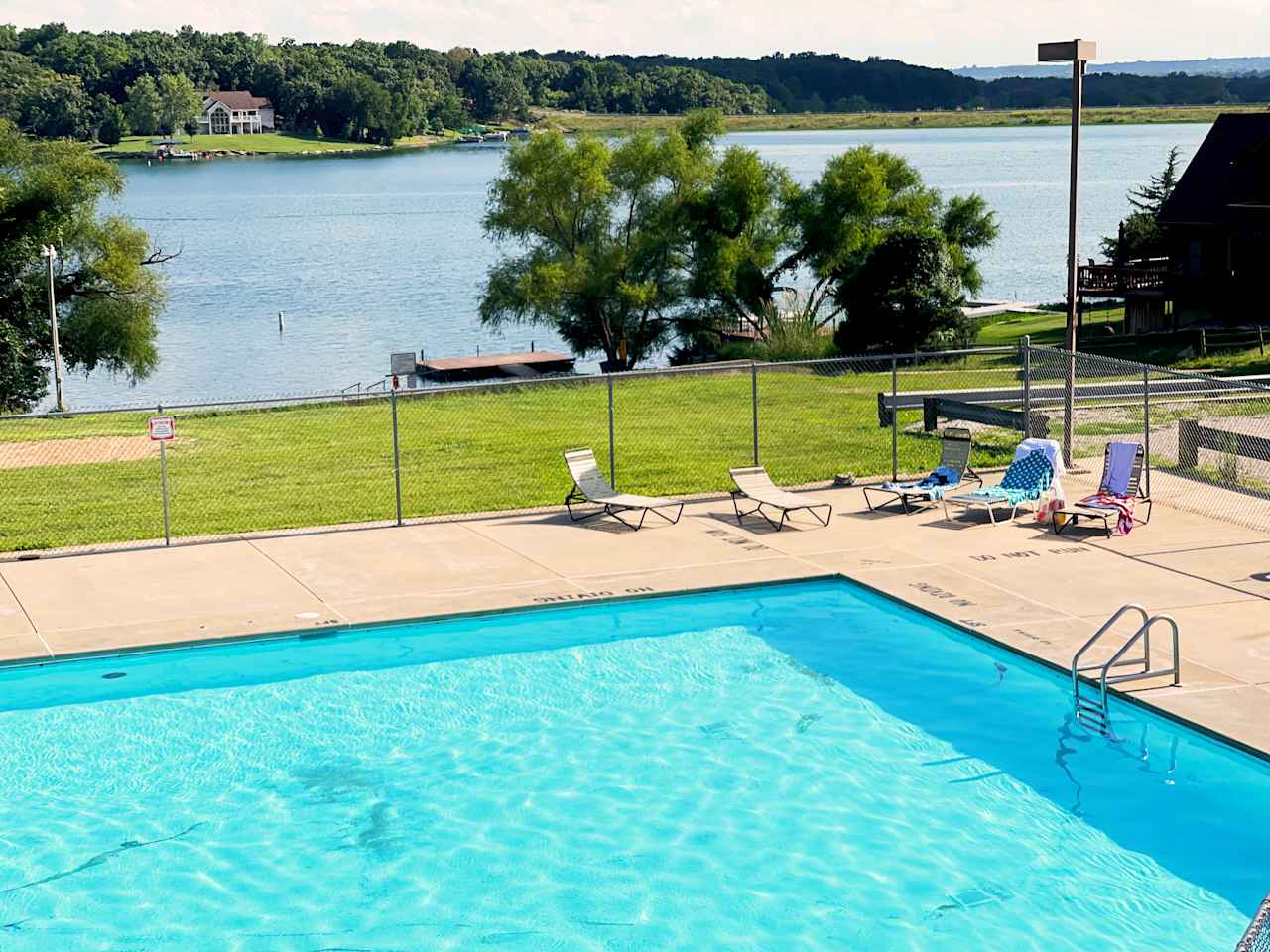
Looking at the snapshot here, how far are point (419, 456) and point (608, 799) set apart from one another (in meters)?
14.0

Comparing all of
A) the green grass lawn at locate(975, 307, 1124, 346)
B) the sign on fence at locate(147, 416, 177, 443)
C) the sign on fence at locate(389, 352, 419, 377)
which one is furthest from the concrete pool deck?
the green grass lawn at locate(975, 307, 1124, 346)

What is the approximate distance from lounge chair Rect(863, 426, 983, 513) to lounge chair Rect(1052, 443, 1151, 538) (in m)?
1.56

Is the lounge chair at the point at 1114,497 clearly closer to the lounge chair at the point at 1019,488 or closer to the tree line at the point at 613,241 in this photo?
the lounge chair at the point at 1019,488

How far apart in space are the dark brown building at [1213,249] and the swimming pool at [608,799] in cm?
3871

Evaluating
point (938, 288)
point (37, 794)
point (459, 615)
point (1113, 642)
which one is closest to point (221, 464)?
point (459, 615)

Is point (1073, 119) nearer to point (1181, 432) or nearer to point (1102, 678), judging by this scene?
point (1181, 432)

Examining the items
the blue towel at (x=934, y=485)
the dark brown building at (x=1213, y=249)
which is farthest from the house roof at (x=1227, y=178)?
the blue towel at (x=934, y=485)

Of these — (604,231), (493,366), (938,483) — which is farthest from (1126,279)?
(938,483)

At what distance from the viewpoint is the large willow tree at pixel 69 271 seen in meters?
62.4

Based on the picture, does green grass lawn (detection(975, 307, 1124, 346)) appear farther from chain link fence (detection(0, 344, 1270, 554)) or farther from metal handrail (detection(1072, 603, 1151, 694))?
metal handrail (detection(1072, 603, 1151, 694))

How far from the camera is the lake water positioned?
210 ft

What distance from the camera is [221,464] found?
79.8 ft

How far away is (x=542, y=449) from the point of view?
82.4ft

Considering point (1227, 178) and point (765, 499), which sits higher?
point (1227, 178)
